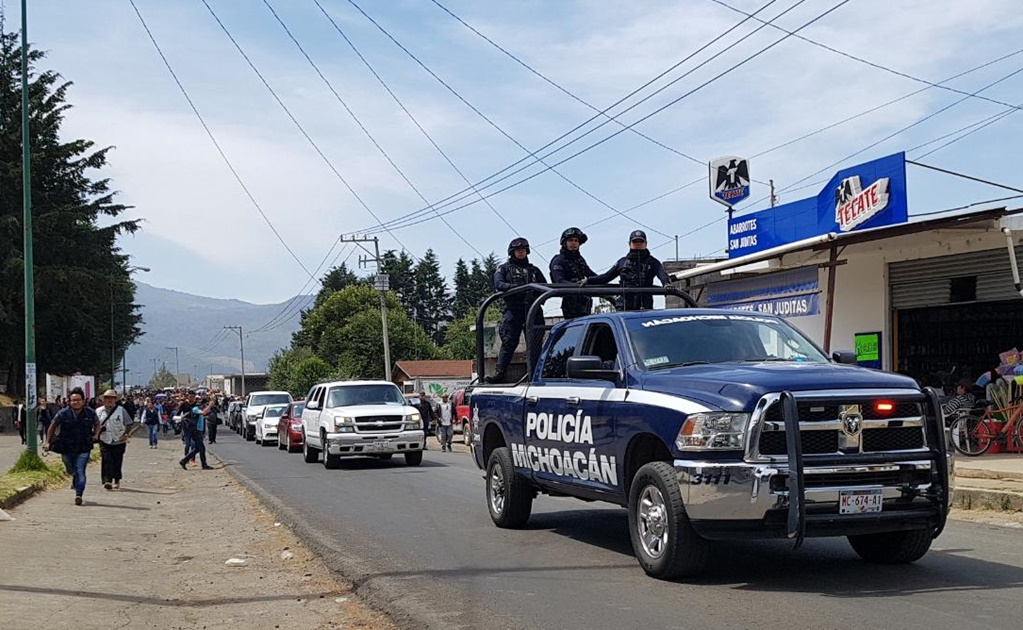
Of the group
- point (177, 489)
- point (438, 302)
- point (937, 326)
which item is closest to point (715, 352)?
point (937, 326)

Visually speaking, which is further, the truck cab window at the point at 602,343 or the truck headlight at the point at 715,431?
the truck cab window at the point at 602,343

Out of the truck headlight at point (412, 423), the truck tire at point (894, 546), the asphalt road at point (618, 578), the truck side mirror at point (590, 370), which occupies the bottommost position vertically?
the asphalt road at point (618, 578)

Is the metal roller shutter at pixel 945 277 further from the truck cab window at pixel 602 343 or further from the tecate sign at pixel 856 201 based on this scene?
the truck cab window at pixel 602 343

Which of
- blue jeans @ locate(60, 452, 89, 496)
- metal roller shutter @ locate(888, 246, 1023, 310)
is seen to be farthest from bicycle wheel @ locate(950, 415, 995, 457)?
blue jeans @ locate(60, 452, 89, 496)

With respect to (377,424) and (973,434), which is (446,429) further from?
(973,434)

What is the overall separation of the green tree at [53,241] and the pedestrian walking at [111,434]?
33905 millimetres

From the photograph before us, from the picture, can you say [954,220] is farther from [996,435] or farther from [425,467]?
[425,467]

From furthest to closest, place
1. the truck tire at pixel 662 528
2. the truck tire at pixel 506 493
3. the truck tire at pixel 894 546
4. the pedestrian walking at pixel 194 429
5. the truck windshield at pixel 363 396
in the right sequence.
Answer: the pedestrian walking at pixel 194 429, the truck windshield at pixel 363 396, the truck tire at pixel 506 493, the truck tire at pixel 894 546, the truck tire at pixel 662 528

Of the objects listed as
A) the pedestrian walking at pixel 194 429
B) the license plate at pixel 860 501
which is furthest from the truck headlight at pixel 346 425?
the license plate at pixel 860 501

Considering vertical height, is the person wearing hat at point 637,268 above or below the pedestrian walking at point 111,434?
above

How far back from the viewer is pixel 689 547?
7586 millimetres

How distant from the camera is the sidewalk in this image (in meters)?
7.84

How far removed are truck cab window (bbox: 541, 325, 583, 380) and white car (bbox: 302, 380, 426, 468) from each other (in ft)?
43.2

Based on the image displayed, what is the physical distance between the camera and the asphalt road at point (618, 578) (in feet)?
22.1
